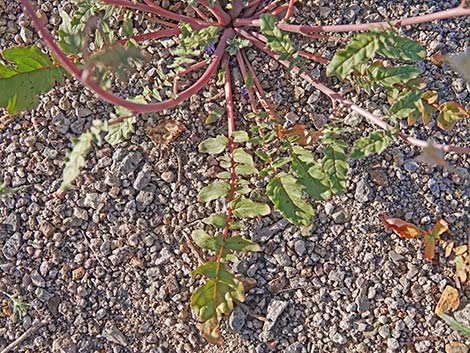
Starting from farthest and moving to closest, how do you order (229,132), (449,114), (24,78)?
(229,132)
(449,114)
(24,78)

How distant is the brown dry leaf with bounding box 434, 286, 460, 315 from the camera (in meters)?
2.04

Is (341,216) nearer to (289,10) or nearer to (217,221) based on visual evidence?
(217,221)

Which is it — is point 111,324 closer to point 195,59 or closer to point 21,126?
point 21,126

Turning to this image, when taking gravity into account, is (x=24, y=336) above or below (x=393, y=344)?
above

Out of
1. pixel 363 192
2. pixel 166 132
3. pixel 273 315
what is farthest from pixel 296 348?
pixel 166 132

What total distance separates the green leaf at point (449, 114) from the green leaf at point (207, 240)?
2.40ft

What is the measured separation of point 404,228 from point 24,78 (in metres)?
1.16

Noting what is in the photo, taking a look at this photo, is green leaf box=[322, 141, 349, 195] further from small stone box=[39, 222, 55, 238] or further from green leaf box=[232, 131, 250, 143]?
small stone box=[39, 222, 55, 238]

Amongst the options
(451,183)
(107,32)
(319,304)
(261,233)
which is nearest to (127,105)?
(107,32)

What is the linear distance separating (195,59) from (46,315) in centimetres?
92

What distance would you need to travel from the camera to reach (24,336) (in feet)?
6.97

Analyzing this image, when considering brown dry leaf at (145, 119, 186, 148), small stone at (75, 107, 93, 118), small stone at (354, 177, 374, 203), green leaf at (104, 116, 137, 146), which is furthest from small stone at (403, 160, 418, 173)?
small stone at (75, 107, 93, 118)

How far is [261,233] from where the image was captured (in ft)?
6.92

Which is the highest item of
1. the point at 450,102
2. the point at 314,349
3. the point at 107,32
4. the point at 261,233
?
the point at 107,32
